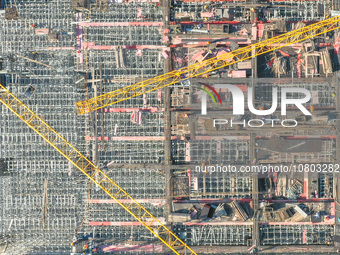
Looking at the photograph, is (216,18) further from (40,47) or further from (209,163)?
(40,47)

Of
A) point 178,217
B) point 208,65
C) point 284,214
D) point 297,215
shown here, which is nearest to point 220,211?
point 178,217

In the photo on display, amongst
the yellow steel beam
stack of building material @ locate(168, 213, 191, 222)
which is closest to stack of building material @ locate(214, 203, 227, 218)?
stack of building material @ locate(168, 213, 191, 222)

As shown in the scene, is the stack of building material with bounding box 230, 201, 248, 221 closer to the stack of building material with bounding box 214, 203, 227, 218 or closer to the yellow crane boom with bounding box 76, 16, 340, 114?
the stack of building material with bounding box 214, 203, 227, 218

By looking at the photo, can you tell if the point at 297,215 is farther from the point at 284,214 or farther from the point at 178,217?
the point at 178,217

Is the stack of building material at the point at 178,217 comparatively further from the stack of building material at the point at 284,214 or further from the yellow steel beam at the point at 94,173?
the stack of building material at the point at 284,214

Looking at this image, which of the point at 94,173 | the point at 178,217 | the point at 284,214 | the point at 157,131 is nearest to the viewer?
the point at 178,217

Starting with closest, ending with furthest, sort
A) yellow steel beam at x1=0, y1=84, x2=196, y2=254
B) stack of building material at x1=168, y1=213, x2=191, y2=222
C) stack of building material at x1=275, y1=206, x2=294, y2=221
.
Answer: stack of building material at x1=168, y1=213, x2=191, y2=222, stack of building material at x1=275, y1=206, x2=294, y2=221, yellow steel beam at x1=0, y1=84, x2=196, y2=254
